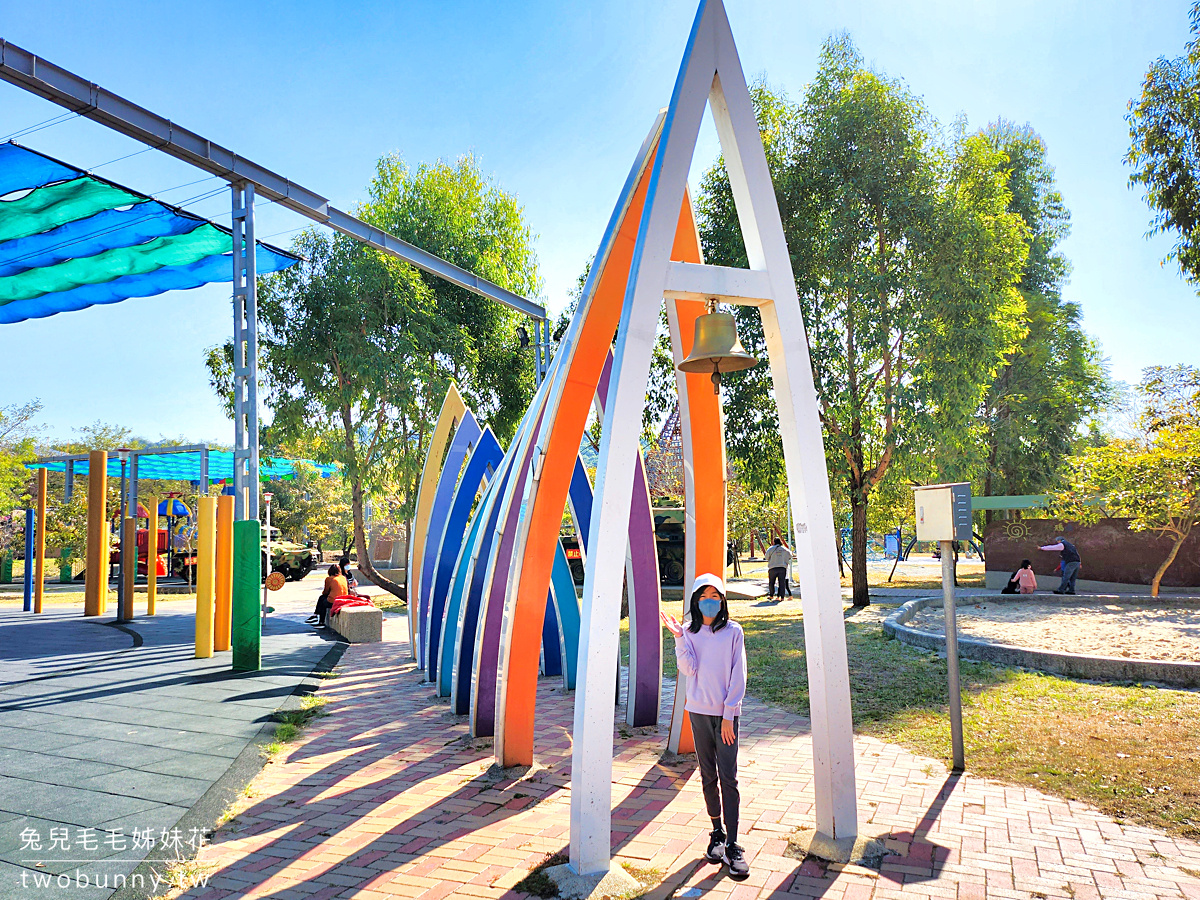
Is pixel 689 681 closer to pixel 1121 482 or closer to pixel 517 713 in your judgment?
pixel 517 713

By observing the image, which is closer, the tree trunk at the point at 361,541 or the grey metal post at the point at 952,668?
the grey metal post at the point at 952,668

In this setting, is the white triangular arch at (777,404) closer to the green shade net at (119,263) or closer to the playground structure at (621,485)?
the playground structure at (621,485)

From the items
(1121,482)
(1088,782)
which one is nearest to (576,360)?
(1088,782)

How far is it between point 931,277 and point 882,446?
3.83 m

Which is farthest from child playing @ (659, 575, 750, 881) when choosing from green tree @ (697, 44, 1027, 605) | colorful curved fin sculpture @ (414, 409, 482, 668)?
green tree @ (697, 44, 1027, 605)

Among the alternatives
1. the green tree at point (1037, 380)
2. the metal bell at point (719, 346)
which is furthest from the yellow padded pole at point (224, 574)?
the green tree at point (1037, 380)

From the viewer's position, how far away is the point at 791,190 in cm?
1686

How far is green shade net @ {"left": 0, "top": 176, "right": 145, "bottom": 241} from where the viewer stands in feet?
31.7

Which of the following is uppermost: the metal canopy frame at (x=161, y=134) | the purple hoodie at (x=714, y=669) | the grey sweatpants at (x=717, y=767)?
the metal canopy frame at (x=161, y=134)

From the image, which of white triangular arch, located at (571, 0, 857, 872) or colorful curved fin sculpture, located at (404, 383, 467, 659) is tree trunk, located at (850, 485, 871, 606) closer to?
colorful curved fin sculpture, located at (404, 383, 467, 659)

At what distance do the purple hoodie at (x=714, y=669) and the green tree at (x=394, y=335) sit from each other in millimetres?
15587

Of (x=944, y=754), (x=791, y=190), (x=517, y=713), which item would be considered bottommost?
(x=944, y=754)

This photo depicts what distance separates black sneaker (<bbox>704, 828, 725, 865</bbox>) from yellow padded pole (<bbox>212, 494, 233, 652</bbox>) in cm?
864

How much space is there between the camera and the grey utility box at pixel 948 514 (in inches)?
240
